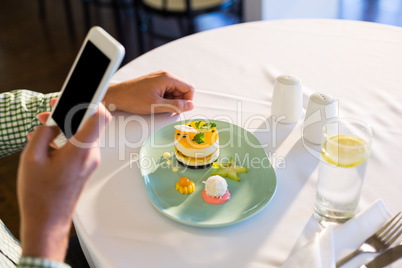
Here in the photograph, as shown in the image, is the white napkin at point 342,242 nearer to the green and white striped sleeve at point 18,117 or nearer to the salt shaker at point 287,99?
the salt shaker at point 287,99

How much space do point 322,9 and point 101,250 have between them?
2.64 m

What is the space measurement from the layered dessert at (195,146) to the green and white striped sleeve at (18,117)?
0.44 meters

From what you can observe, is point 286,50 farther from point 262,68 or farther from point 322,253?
point 322,253

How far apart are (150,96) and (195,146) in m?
0.27

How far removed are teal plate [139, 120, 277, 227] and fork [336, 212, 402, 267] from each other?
20 cm

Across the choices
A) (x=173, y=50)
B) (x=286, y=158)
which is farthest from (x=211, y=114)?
(x=173, y=50)

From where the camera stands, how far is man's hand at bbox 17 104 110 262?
2.46ft

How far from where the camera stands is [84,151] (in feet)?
2.56

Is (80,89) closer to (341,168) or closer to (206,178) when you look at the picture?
(206,178)

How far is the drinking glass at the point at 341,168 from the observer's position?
0.86m

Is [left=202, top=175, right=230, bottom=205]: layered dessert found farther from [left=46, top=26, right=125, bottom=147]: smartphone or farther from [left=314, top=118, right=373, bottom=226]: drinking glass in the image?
[left=46, top=26, right=125, bottom=147]: smartphone

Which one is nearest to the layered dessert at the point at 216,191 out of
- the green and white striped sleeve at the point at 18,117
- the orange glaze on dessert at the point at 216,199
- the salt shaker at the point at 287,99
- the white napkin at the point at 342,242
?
the orange glaze on dessert at the point at 216,199

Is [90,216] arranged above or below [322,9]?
above

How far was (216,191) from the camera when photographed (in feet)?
3.19
